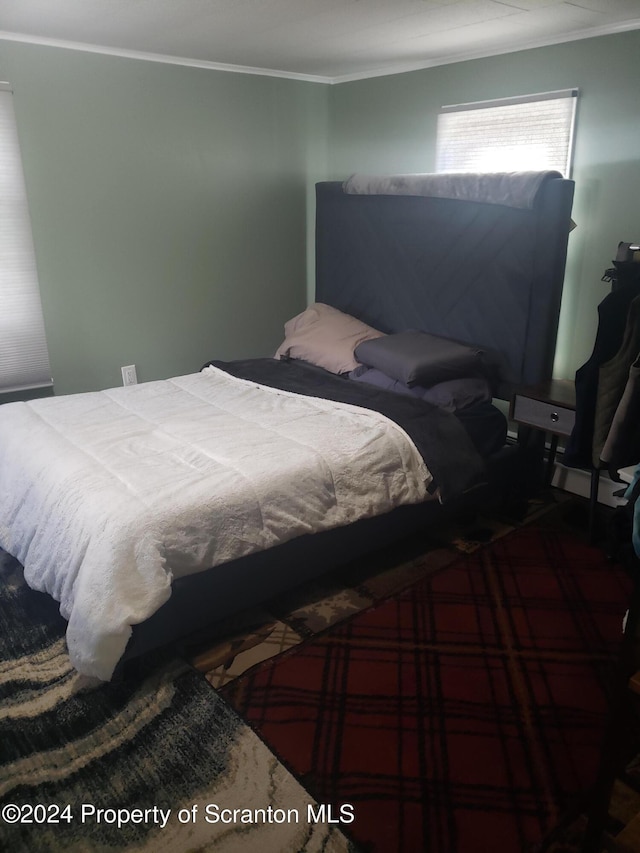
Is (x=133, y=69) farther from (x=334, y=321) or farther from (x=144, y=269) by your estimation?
(x=334, y=321)

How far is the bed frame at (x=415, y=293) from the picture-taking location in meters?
2.28

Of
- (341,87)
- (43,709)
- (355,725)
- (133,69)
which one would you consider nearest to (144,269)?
(133,69)

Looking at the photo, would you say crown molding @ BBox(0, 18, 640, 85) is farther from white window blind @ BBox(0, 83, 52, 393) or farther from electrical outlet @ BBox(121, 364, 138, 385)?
electrical outlet @ BBox(121, 364, 138, 385)


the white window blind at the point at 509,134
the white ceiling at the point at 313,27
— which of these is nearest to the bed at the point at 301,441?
the white window blind at the point at 509,134

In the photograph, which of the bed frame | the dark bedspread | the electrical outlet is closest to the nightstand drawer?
the bed frame

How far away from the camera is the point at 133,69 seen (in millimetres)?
3576

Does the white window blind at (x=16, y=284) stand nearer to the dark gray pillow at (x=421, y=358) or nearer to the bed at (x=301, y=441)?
the bed at (x=301, y=441)

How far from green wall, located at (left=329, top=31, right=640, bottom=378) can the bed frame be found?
0.55 ft

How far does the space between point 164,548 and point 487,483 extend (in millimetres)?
1658

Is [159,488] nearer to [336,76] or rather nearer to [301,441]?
[301,441]

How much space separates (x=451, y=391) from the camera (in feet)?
9.95

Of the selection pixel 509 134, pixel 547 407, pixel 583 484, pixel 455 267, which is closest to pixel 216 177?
pixel 455 267

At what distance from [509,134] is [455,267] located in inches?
28.0

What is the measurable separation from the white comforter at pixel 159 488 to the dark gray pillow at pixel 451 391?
39 cm
